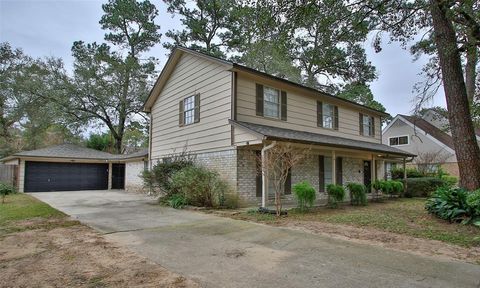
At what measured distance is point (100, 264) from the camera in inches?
176

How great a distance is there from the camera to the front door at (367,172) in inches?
683

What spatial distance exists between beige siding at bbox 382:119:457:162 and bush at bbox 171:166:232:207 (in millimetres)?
21414

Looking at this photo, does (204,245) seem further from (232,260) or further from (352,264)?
(352,264)

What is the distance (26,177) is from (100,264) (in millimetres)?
19458

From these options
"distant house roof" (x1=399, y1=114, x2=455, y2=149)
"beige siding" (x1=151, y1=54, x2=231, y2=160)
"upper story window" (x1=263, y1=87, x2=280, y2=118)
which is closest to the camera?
"beige siding" (x1=151, y1=54, x2=231, y2=160)

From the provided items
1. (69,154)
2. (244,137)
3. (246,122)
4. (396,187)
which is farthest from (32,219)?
(69,154)

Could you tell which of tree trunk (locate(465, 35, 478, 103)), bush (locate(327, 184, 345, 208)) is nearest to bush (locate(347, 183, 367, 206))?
bush (locate(327, 184, 345, 208))

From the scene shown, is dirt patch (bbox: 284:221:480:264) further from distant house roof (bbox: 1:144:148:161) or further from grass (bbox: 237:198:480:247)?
distant house roof (bbox: 1:144:148:161)

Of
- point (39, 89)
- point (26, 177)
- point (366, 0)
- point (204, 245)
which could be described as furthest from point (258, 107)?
point (39, 89)

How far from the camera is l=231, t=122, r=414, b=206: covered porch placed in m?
10.1

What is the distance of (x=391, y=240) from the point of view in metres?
6.06

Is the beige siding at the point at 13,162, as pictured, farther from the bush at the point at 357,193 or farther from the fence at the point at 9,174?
the bush at the point at 357,193

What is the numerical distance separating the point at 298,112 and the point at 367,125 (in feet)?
22.3

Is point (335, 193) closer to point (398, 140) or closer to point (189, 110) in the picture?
point (189, 110)
